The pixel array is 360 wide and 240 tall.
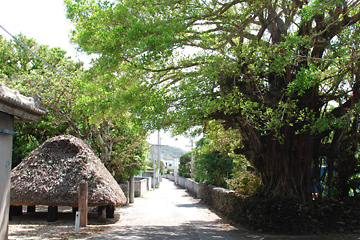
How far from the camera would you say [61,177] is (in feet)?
50.9

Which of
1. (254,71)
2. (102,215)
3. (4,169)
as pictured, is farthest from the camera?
(102,215)

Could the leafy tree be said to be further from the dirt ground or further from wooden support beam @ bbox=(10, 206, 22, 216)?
wooden support beam @ bbox=(10, 206, 22, 216)

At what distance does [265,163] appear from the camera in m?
15.1

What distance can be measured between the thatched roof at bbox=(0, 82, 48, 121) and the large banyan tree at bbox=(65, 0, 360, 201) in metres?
4.29

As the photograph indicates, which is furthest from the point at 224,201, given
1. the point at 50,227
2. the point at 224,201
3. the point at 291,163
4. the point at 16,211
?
the point at 16,211

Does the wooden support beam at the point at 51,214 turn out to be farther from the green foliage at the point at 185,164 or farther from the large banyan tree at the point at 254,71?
the green foliage at the point at 185,164

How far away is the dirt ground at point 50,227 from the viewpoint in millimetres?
12031

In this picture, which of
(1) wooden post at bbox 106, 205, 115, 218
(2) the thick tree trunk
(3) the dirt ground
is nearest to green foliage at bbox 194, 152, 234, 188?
(3) the dirt ground

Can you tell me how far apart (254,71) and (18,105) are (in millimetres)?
8012

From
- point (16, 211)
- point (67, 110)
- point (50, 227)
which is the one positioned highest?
point (67, 110)

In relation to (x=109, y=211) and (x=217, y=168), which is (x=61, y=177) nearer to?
(x=109, y=211)

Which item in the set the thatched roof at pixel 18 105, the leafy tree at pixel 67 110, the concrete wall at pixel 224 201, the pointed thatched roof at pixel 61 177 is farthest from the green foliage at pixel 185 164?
the thatched roof at pixel 18 105

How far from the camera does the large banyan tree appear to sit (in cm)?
1158

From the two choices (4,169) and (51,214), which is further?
(51,214)
